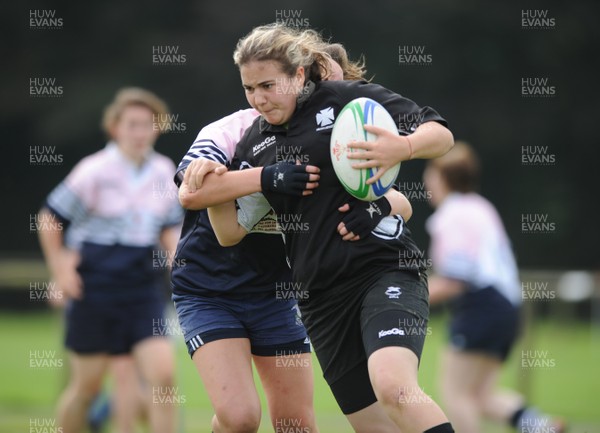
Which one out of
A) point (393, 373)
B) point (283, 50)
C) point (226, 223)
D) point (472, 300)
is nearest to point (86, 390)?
point (472, 300)

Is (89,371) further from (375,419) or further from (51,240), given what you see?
(375,419)

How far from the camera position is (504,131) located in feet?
59.5

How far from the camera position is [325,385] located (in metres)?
10.1

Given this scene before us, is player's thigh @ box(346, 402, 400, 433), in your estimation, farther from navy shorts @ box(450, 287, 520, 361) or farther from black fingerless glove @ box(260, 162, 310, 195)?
navy shorts @ box(450, 287, 520, 361)

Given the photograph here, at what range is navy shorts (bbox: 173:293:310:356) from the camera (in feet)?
13.9

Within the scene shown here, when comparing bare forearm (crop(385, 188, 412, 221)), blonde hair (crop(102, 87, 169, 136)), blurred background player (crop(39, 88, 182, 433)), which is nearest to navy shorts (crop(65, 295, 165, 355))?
blurred background player (crop(39, 88, 182, 433))

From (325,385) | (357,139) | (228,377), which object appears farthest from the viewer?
(325,385)

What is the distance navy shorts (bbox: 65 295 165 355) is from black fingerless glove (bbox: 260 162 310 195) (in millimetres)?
3016

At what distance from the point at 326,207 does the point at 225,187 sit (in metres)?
0.39

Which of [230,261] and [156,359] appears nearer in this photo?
[230,261]

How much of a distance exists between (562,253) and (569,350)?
478 cm

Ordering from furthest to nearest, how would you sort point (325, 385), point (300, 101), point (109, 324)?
1. point (325, 385)
2. point (109, 324)
3. point (300, 101)

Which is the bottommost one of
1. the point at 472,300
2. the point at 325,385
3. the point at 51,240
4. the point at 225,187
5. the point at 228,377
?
the point at 325,385

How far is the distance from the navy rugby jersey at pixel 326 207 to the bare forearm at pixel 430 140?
0.05 m
